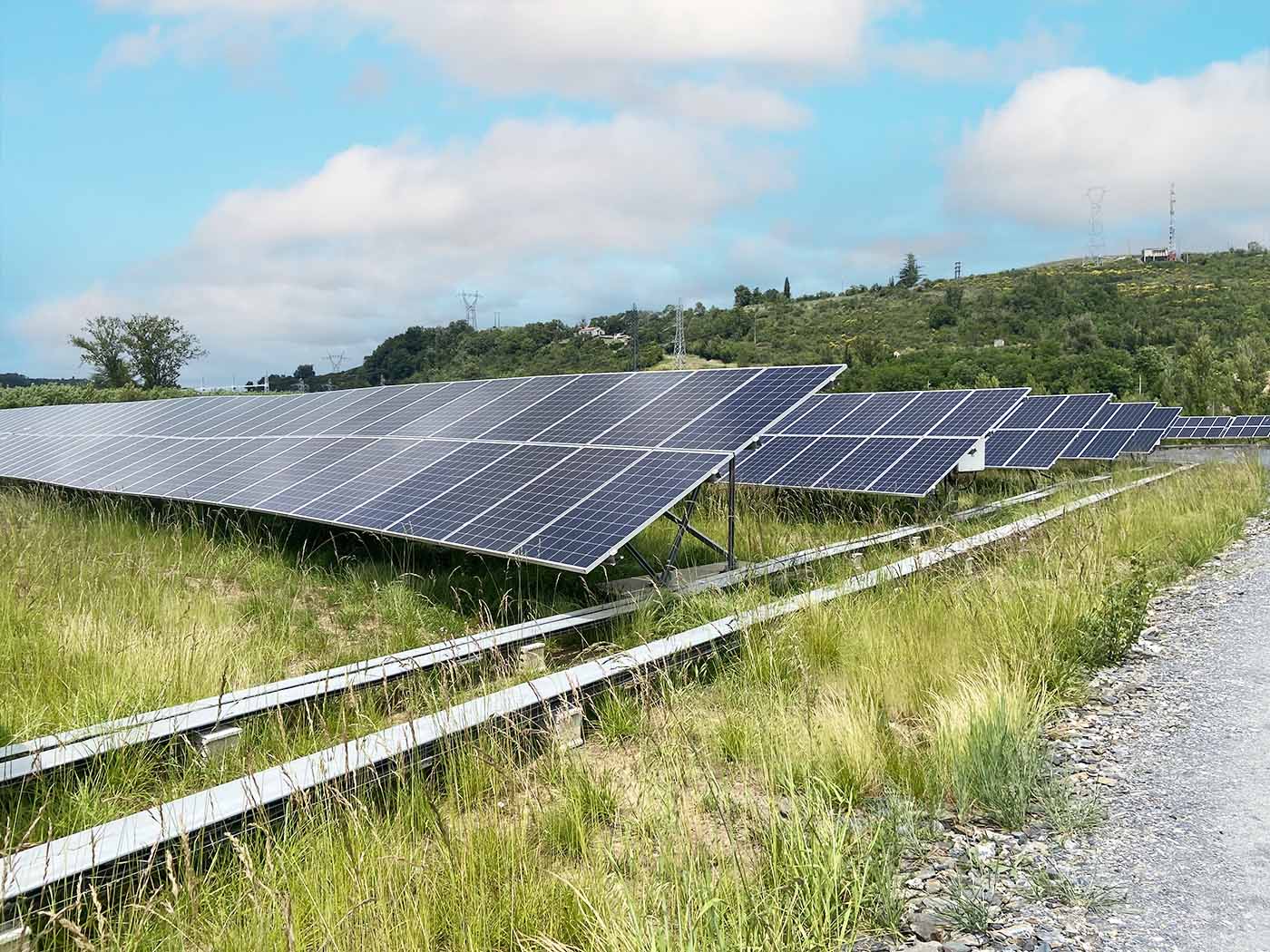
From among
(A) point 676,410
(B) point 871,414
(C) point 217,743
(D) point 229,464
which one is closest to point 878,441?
(B) point 871,414

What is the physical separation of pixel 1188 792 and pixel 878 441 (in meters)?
12.1

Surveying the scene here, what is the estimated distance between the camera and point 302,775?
4391 millimetres

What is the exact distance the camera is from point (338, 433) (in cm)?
1446

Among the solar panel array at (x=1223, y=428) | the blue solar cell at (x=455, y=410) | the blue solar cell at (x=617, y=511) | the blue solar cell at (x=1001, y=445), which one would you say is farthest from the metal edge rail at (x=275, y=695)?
the solar panel array at (x=1223, y=428)

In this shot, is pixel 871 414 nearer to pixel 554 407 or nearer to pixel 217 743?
pixel 554 407

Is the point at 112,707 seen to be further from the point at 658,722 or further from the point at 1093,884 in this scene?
the point at 1093,884

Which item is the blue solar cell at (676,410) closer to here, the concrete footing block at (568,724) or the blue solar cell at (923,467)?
the blue solar cell at (923,467)

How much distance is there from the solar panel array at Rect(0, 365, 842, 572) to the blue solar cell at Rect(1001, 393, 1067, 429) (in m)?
17.5

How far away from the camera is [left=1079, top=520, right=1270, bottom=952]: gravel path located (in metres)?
3.47

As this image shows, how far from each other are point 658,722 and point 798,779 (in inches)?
45.3

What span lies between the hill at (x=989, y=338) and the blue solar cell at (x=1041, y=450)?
23.0m

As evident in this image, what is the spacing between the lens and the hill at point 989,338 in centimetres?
4978

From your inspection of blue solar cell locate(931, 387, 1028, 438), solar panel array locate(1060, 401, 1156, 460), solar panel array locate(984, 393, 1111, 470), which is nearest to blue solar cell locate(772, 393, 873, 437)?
blue solar cell locate(931, 387, 1028, 438)

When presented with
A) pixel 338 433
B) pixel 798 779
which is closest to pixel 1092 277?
pixel 338 433
